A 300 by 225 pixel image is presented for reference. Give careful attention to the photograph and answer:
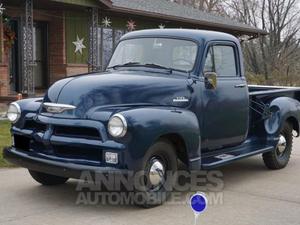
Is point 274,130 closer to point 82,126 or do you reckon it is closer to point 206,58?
point 206,58

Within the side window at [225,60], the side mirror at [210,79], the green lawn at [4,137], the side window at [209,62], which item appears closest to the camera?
the side mirror at [210,79]

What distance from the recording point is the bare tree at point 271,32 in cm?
4412

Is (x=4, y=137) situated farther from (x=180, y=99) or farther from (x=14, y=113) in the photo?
(x=180, y=99)

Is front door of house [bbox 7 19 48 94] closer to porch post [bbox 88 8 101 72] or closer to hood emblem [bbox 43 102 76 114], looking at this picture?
porch post [bbox 88 8 101 72]

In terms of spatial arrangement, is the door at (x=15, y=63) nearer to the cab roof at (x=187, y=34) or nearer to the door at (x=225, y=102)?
the cab roof at (x=187, y=34)

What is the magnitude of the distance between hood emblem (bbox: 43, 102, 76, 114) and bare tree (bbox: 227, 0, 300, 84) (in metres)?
38.6

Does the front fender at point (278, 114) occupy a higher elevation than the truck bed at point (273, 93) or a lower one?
lower

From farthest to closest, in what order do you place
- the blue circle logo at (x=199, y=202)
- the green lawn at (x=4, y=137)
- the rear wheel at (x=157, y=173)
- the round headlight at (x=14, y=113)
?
the green lawn at (x=4, y=137) → the round headlight at (x=14, y=113) → the rear wheel at (x=157, y=173) → the blue circle logo at (x=199, y=202)

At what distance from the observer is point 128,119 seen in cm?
554

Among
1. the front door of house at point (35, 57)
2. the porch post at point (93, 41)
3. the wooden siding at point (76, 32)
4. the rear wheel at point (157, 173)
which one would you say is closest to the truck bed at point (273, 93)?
the rear wheel at point (157, 173)

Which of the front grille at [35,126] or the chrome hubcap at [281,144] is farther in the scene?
the chrome hubcap at [281,144]

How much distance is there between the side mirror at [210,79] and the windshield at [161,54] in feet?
0.72

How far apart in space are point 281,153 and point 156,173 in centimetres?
334

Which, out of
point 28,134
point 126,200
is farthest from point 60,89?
point 126,200
